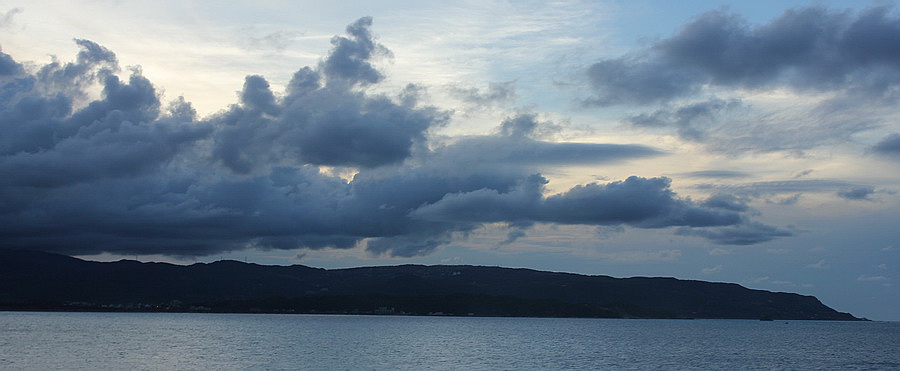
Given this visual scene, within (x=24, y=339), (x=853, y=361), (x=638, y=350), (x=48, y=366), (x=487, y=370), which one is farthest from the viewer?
(x=638, y=350)

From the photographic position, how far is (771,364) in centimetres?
14625

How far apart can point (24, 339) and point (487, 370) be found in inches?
4369

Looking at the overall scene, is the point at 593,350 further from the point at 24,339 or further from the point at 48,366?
the point at 24,339

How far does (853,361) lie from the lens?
520 ft

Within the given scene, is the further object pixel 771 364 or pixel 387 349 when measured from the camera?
pixel 387 349

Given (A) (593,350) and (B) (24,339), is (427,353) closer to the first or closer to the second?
(A) (593,350)

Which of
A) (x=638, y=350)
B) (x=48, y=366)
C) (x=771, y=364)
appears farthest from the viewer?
(x=638, y=350)

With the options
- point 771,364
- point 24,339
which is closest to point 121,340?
point 24,339

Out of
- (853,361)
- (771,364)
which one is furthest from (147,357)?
(853,361)

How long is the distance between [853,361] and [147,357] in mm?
137599

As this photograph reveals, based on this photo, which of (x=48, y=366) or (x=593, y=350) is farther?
(x=593, y=350)

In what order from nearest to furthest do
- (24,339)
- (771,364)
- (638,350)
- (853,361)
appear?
(771,364) → (853,361) → (24,339) → (638,350)

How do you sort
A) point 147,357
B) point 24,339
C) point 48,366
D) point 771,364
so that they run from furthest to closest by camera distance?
point 24,339 < point 771,364 < point 147,357 < point 48,366

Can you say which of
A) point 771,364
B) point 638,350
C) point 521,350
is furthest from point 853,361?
point 521,350
